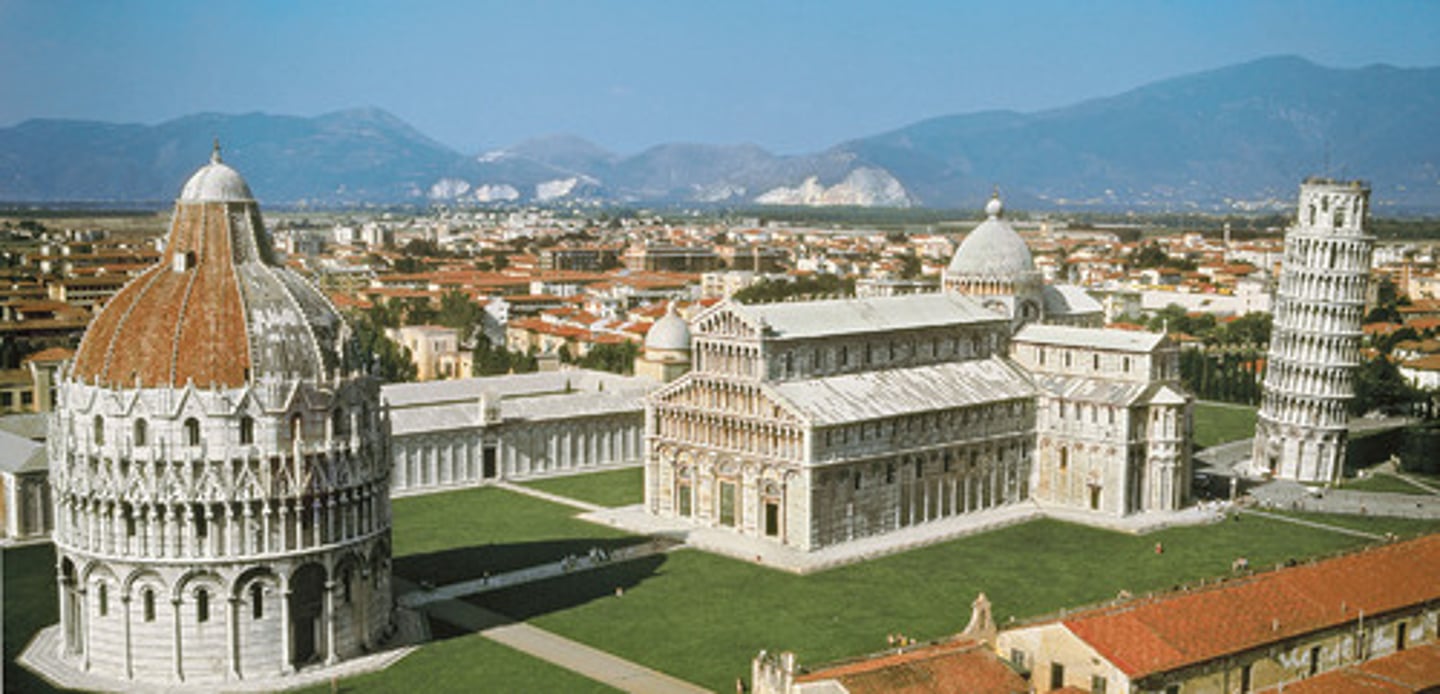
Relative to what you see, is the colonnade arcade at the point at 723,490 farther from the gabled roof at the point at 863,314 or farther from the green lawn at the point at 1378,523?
the green lawn at the point at 1378,523

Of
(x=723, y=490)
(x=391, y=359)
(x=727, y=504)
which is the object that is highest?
(x=391, y=359)

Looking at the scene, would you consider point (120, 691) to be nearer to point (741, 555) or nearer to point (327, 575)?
point (327, 575)

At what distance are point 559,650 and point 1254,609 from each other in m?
23.3

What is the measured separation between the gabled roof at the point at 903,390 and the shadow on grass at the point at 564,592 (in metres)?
11.1

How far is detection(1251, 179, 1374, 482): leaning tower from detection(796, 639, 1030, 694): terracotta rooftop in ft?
169

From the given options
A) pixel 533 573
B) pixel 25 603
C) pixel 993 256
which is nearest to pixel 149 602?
pixel 25 603

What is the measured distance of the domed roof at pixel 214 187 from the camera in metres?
49.3

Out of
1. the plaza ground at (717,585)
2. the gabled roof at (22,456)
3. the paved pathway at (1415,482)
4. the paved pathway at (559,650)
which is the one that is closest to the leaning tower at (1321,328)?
the paved pathway at (1415,482)

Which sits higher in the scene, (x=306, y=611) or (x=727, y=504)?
(x=306, y=611)

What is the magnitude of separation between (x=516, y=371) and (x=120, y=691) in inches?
2573

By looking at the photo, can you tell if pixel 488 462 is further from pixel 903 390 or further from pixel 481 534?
pixel 903 390

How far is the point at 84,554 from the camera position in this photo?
154 feet

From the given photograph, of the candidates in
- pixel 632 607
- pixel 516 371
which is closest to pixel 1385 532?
pixel 632 607

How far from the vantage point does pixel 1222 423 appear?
104 metres
